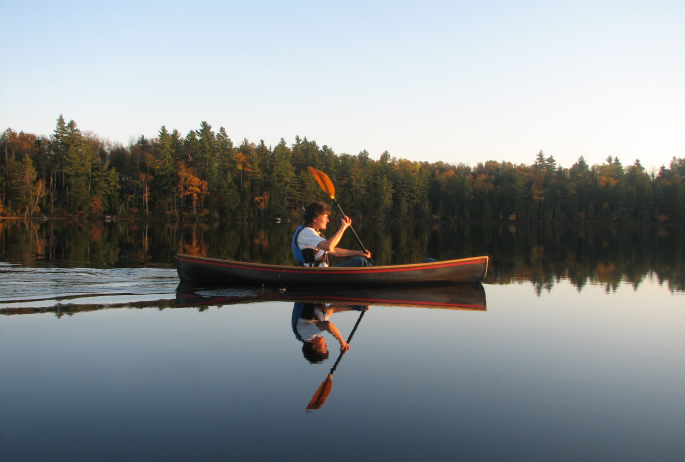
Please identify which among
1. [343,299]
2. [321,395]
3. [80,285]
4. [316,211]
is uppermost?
[316,211]

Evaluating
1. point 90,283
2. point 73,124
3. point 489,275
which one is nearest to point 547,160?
point 73,124

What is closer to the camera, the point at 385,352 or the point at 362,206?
the point at 385,352

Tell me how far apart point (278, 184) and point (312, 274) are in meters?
61.6

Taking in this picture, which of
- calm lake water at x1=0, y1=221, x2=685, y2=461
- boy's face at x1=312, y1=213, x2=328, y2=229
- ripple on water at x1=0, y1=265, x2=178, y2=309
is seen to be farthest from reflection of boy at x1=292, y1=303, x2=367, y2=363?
ripple on water at x1=0, y1=265, x2=178, y2=309

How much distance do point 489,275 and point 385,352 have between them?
7.70 m

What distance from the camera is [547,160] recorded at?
87.8 meters

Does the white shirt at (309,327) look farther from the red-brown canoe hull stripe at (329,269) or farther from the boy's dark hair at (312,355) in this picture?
the red-brown canoe hull stripe at (329,269)

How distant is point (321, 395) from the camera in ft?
13.6

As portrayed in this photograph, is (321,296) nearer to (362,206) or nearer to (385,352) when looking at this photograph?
(385,352)

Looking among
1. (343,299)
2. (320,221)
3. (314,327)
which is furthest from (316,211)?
(314,327)

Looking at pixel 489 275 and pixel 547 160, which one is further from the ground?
pixel 547 160

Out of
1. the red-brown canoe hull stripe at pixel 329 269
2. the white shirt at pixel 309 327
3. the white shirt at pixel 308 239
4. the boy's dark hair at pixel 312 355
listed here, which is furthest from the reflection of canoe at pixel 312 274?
the boy's dark hair at pixel 312 355

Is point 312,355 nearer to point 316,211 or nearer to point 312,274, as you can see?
point 316,211

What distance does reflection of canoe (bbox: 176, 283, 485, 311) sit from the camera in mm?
8305
